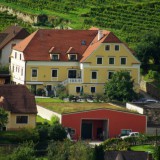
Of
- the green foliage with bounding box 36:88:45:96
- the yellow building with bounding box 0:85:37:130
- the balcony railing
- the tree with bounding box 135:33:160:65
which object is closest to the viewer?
the yellow building with bounding box 0:85:37:130

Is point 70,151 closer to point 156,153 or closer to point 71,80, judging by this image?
point 156,153

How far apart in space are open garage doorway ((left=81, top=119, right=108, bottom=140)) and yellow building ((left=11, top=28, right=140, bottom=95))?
1057cm

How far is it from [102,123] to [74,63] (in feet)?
40.7

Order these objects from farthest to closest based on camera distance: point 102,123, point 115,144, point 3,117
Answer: point 102,123 → point 115,144 → point 3,117

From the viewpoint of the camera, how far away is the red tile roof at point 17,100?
89125mm

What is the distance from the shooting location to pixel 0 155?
82.6 m

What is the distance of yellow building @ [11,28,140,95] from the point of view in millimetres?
103438

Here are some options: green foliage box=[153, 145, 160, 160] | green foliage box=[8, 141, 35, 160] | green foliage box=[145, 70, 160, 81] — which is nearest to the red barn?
green foliage box=[8, 141, 35, 160]

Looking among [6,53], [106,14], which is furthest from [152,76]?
[106,14]

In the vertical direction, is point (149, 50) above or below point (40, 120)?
above

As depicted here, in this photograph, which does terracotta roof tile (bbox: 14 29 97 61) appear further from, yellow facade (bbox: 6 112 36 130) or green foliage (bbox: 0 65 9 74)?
yellow facade (bbox: 6 112 36 130)

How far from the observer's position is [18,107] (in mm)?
89312

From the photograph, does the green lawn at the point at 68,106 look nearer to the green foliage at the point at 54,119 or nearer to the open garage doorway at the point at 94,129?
the green foliage at the point at 54,119

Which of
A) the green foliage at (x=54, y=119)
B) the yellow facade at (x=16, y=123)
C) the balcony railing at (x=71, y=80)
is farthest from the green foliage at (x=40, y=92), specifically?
the yellow facade at (x=16, y=123)
